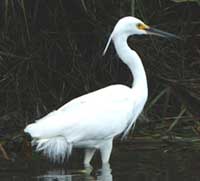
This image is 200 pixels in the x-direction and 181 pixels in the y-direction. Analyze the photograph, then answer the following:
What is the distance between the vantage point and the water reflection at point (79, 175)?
8016 mm

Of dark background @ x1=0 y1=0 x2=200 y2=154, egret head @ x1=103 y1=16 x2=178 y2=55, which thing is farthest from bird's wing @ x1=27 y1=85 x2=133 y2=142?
dark background @ x1=0 y1=0 x2=200 y2=154

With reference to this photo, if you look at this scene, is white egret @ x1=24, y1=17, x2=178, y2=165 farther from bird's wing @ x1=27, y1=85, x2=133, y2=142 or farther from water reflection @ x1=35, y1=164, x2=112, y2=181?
water reflection @ x1=35, y1=164, x2=112, y2=181

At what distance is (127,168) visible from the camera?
27.7ft

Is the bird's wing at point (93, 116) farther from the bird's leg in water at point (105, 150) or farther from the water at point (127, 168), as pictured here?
the water at point (127, 168)

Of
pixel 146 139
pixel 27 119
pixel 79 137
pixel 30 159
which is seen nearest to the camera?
pixel 79 137

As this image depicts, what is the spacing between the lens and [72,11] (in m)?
10.7

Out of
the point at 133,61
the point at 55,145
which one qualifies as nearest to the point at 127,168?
the point at 55,145

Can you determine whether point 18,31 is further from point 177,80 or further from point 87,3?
point 177,80

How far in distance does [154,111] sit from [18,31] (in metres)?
1.77

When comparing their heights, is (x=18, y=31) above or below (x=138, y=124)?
above

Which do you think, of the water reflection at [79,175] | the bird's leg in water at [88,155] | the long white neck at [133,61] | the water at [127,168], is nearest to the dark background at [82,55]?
the water at [127,168]

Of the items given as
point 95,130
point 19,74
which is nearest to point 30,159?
point 95,130

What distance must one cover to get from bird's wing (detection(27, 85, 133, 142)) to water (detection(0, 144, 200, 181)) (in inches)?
13.5

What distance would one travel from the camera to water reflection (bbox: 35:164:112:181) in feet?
26.3
